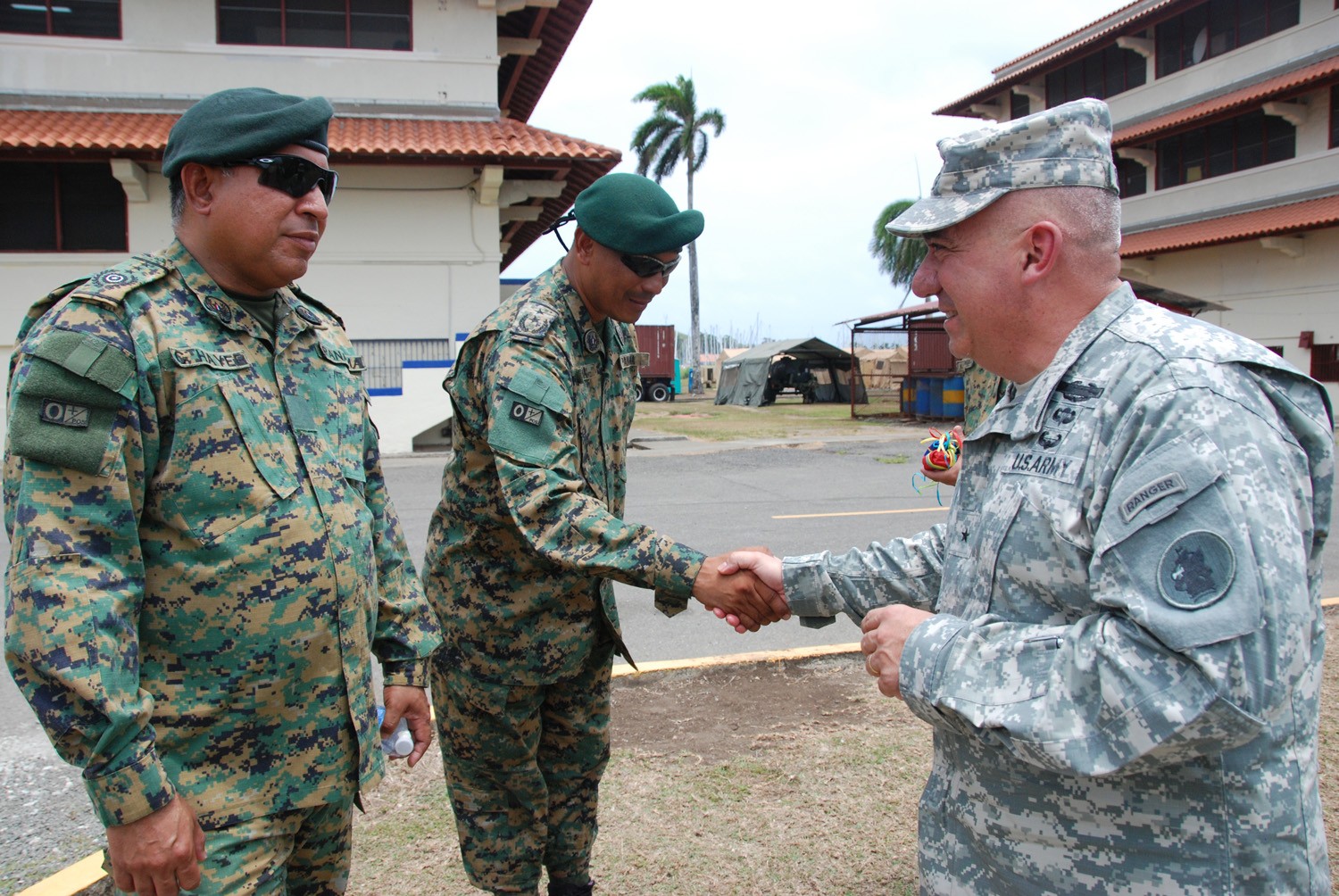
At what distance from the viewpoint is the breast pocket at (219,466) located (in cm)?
175

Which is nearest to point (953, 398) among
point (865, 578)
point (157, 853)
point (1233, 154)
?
point (1233, 154)

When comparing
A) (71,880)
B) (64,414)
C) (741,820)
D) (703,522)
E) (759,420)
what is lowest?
(741,820)

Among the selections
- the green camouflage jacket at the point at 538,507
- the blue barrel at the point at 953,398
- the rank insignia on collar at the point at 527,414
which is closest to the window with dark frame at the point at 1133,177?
the blue barrel at the point at 953,398

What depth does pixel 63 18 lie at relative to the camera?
14.5 meters

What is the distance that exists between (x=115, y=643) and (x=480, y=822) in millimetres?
1397

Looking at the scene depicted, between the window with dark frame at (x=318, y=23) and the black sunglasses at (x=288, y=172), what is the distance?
49.1ft

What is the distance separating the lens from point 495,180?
14.5 m

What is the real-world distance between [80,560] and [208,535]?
8.9 inches

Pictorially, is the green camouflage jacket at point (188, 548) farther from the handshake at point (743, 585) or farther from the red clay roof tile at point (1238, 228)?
the red clay roof tile at point (1238, 228)

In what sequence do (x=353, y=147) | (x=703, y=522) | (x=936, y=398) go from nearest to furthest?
(x=703, y=522) → (x=353, y=147) → (x=936, y=398)

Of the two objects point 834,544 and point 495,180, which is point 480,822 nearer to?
point 834,544

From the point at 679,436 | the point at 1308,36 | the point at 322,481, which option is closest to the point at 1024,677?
the point at 322,481

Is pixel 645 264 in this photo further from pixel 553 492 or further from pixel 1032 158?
pixel 1032 158

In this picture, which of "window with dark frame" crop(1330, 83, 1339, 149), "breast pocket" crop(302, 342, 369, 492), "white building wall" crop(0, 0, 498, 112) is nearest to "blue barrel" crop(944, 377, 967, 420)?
"window with dark frame" crop(1330, 83, 1339, 149)
